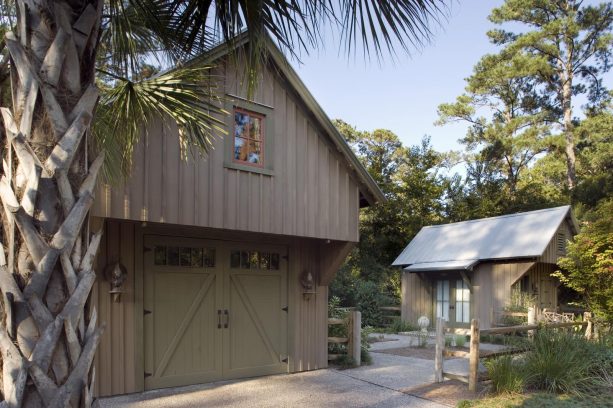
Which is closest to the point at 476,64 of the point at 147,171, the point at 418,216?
the point at 418,216

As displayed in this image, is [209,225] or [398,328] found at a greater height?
[209,225]

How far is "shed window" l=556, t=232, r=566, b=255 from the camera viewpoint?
611 inches

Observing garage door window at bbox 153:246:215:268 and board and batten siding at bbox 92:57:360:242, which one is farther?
garage door window at bbox 153:246:215:268

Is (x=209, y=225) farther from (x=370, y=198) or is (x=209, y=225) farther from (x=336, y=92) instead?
(x=370, y=198)

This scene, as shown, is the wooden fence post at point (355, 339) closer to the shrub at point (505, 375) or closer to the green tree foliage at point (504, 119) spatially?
the shrub at point (505, 375)

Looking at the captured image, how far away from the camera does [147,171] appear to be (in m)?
6.52

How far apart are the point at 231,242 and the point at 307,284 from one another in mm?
1684

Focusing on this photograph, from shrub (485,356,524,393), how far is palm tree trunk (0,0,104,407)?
617 cm

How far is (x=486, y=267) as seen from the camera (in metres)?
15.9

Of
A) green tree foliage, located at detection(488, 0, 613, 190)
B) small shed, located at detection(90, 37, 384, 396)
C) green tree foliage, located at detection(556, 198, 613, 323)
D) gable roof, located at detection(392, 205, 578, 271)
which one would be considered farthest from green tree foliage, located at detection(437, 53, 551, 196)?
small shed, located at detection(90, 37, 384, 396)

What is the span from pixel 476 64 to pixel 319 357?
2500 cm

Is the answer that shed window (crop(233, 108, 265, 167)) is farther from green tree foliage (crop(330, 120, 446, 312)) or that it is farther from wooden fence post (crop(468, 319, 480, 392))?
green tree foliage (crop(330, 120, 446, 312))

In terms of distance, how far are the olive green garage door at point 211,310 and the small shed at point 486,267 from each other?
892 cm

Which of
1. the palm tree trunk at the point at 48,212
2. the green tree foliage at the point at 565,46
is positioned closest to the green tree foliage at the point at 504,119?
the green tree foliage at the point at 565,46
